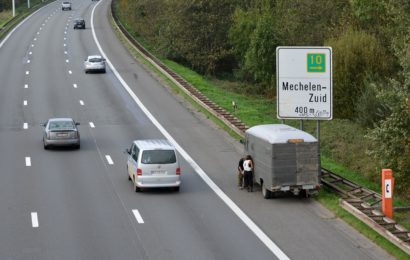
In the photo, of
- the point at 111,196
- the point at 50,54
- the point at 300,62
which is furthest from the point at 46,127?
the point at 50,54

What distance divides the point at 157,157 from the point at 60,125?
10.2 m

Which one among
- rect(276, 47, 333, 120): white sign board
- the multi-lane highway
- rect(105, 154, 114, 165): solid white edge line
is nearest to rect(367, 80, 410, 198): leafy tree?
rect(276, 47, 333, 120): white sign board

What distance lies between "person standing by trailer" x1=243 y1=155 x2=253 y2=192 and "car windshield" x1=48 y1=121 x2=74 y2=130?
1135 centimetres

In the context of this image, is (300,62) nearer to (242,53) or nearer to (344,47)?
(344,47)

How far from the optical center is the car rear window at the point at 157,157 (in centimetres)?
2755

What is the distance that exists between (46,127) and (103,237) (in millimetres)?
15067

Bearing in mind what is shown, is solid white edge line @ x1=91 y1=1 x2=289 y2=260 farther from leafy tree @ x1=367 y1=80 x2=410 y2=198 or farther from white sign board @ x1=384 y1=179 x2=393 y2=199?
leafy tree @ x1=367 y1=80 x2=410 y2=198

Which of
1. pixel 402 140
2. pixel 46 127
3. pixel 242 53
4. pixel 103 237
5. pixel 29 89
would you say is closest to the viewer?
pixel 103 237

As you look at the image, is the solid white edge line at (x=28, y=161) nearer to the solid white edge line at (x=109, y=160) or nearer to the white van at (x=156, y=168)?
the solid white edge line at (x=109, y=160)

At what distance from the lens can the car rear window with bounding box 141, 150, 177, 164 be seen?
27.5 metres

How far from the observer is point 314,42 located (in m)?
60.2

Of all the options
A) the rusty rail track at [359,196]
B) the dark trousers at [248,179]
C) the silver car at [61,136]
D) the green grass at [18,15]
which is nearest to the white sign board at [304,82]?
the rusty rail track at [359,196]

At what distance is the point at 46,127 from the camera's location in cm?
3634

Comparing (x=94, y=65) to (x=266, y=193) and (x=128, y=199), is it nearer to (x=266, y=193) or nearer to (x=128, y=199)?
(x=128, y=199)
